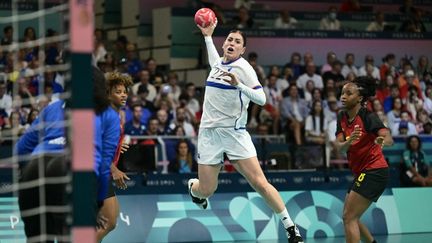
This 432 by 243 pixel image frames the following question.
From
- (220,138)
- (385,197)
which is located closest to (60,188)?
(220,138)

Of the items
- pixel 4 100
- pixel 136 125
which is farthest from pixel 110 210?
pixel 136 125

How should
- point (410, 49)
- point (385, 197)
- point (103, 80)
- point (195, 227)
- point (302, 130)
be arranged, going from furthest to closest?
point (410, 49), point (302, 130), point (385, 197), point (195, 227), point (103, 80)

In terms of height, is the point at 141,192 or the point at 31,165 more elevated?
the point at 31,165

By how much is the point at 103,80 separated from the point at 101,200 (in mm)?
1355

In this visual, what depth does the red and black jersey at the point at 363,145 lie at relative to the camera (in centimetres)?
1183

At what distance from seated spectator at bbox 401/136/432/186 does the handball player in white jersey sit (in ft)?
30.1

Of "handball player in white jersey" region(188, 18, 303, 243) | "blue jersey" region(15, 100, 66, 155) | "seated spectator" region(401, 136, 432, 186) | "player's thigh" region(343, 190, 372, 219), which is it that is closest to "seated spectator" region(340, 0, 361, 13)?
"seated spectator" region(401, 136, 432, 186)

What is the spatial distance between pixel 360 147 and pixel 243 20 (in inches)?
569

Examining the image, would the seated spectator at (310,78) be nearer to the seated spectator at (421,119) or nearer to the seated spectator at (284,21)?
the seated spectator at (421,119)

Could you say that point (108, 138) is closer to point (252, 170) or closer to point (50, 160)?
point (50, 160)

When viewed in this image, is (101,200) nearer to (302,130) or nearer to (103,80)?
(103,80)

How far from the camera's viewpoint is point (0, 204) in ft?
49.5

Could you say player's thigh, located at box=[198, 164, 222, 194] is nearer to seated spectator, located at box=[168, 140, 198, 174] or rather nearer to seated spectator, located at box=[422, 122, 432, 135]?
seated spectator, located at box=[168, 140, 198, 174]

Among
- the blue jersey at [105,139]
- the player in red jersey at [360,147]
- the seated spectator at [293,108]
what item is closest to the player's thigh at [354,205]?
the player in red jersey at [360,147]
